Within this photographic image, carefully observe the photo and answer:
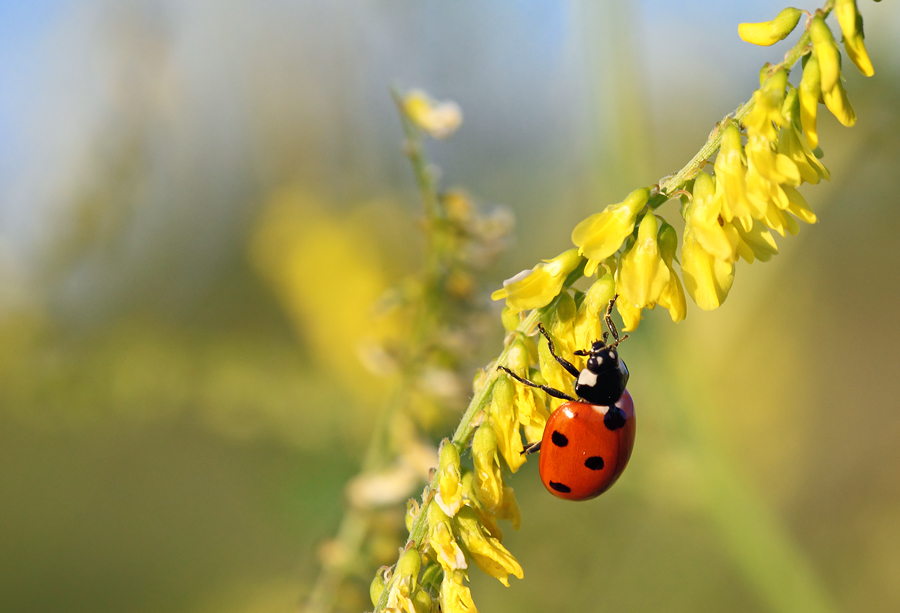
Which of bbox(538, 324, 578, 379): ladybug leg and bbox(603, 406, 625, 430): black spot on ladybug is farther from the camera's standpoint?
bbox(603, 406, 625, 430): black spot on ladybug

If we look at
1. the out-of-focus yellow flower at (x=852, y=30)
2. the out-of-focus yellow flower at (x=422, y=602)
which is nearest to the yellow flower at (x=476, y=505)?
the out-of-focus yellow flower at (x=422, y=602)

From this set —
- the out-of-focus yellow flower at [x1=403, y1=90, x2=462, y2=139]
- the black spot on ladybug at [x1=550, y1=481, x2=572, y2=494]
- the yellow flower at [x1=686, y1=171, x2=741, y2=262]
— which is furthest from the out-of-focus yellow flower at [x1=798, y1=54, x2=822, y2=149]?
the out-of-focus yellow flower at [x1=403, y1=90, x2=462, y2=139]

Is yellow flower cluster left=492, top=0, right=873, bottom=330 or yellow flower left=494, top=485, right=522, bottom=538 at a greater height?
yellow flower cluster left=492, top=0, right=873, bottom=330

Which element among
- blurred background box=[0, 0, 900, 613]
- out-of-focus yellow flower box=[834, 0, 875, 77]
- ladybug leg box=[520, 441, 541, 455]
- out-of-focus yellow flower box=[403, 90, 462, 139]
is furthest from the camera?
blurred background box=[0, 0, 900, 613]

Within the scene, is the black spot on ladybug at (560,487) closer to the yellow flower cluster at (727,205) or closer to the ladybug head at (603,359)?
the ladybug head at (603,359)

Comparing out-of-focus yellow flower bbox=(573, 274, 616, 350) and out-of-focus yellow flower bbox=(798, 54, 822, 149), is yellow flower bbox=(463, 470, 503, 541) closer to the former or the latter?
out-of-focus yellow flower bbox=(573, 274, 616, 350)

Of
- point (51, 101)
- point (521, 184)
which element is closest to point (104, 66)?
point (51, 101)

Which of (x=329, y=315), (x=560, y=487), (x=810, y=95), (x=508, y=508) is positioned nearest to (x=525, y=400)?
(x=508, y=508)

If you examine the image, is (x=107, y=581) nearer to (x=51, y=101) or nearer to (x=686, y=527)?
(x=51, y=101)
